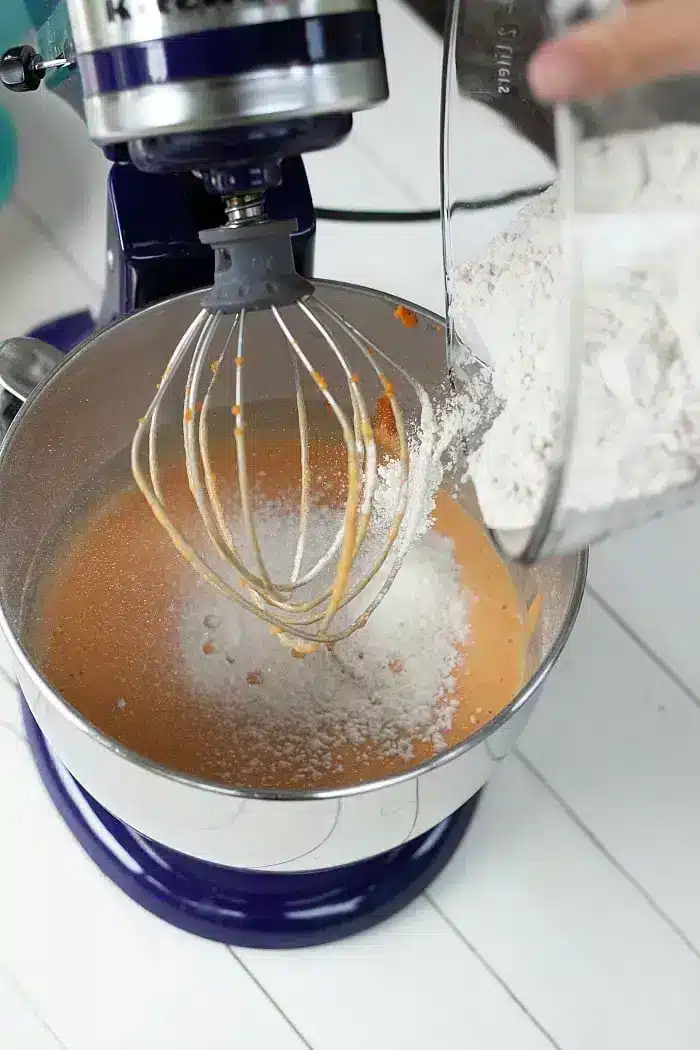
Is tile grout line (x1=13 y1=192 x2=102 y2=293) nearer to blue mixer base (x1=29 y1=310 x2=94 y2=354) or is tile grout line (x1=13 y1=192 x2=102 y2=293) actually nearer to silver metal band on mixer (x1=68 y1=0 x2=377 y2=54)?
blue mixer base (x1=29 y1=310 x2=94 y2=354)

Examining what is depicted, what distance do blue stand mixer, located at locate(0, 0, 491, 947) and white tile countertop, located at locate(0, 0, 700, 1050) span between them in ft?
0.06

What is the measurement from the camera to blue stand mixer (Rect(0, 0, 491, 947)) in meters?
0.26

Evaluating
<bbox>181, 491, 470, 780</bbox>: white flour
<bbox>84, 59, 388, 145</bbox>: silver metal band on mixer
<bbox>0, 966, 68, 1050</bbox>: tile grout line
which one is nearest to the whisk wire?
<bbox>181, 491, 470, 780</bbox>: white flour

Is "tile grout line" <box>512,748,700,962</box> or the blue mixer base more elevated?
the blue mixer base

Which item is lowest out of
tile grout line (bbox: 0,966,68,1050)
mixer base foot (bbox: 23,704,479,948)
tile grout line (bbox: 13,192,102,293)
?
tile grout line (bbox: 0,966,68,1050)

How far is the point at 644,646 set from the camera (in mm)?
601

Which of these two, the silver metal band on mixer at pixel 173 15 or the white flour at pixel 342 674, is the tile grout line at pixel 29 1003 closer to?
the white flour at pixel 342 674

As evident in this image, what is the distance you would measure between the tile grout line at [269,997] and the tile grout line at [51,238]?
0.43 meters

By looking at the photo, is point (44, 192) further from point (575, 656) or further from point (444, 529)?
point (575, 656)

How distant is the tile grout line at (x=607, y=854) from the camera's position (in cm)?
53

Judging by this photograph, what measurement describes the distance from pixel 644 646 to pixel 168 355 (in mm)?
341

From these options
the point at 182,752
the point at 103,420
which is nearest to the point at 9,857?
the point at 182,752

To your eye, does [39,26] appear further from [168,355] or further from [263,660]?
[263,660]

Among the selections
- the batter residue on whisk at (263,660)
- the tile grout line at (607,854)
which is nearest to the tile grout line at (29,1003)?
the batter residue on whisk at (263,660)
